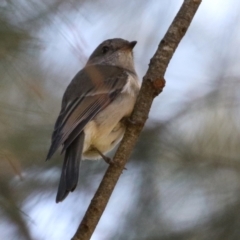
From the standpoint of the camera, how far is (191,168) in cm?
337

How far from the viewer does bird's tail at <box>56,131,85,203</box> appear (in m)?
2.75

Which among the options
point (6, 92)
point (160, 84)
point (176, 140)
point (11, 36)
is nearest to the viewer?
point (11, 36)

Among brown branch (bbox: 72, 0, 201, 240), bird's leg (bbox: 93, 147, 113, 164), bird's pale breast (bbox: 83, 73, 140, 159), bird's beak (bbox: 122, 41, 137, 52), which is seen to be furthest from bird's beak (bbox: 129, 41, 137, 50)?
brown branch (bbox: 72, 0, 201, 240)

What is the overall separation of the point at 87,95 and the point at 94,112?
0.20m

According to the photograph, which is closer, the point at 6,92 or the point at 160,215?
the point at 6,92

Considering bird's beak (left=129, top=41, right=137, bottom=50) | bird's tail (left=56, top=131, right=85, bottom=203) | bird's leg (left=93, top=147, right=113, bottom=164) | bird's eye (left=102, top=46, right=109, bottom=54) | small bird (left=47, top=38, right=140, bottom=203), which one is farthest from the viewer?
bird's eye (left=102, top=46, right=109, bottom=54)

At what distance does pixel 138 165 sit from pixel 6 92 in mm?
1324

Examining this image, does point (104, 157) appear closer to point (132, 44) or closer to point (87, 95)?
point (87, 95)

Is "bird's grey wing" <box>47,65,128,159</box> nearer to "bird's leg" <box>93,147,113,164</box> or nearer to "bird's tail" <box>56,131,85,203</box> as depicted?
"bird's tail" <box>56,131,85,203</box>

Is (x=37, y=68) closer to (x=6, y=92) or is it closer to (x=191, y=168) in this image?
(x=6, y=92)

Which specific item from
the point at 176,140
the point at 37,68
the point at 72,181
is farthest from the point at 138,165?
the point at 37,68

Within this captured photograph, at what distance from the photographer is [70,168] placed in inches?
116

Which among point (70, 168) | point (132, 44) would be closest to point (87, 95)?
point (132, 44)

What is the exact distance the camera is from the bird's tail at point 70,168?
2754mm
